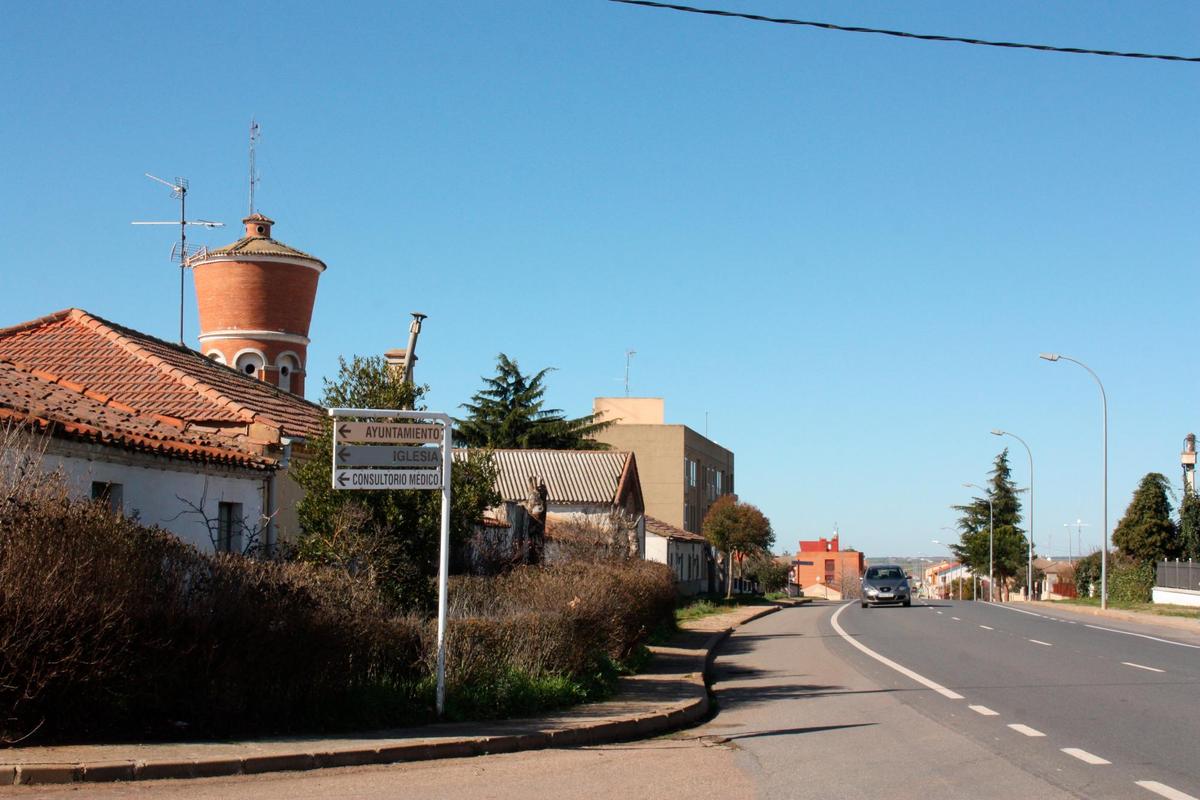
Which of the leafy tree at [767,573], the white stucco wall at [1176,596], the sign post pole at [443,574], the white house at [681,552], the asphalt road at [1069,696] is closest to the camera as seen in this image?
the asphalt road at [1069,696]

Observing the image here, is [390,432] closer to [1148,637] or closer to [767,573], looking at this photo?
[1148,637]

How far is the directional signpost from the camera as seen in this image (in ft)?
39.5

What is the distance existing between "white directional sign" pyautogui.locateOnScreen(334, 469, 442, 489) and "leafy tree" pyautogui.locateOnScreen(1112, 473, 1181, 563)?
56.5 metres

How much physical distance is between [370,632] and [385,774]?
103 inches

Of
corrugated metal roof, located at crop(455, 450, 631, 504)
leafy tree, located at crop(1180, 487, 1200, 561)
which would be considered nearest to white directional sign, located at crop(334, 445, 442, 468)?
corrugated metal roof, located at crop(455, 450, 631, 504)

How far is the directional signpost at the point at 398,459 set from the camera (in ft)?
39.5

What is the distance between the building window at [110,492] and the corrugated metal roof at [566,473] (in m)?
29.7

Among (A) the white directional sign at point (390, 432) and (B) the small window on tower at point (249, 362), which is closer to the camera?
(A) the white directional sign at point (390, 432)

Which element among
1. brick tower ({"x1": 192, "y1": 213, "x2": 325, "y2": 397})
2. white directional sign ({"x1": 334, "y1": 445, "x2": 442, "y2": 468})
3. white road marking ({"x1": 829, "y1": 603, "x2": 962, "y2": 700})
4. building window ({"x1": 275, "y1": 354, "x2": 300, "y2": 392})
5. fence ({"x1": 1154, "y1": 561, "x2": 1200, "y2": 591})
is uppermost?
brick tower ({"x1": 192, "y1": 213, "x2": 325, "y2": 397})

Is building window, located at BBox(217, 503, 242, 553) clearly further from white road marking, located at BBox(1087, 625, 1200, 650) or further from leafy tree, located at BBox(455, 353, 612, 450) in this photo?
leafy tree, located at BBox(455, 353, 612, 450)

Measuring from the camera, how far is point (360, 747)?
10094 millimetres

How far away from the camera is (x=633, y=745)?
1173 centimetres

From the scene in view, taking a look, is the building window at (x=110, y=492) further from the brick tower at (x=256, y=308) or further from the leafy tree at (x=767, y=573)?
the leafy tree at (x=767, y=573)

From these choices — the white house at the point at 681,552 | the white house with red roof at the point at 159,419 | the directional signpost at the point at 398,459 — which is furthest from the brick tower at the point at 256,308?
the directional signpost at the point at 398,459
